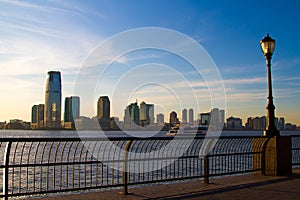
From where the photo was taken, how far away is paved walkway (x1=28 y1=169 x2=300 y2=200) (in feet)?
27.1

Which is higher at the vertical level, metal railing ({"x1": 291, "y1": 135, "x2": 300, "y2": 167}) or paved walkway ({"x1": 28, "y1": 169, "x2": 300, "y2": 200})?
metal railing ({"x1": 291, "y1": 135, "x2": 300, "y2": 167})

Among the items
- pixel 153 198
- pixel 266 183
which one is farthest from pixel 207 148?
pixel 153 198

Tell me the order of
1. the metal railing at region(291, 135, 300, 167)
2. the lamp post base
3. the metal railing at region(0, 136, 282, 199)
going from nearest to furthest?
the metal railing at region(0, 136, 282, 199), the lamp post base, the metal railing at region(291, 135, 300, 167)

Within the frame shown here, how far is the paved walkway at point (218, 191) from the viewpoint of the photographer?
8273 millimetres

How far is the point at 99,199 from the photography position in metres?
8.00

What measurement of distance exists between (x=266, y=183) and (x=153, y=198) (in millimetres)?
3987

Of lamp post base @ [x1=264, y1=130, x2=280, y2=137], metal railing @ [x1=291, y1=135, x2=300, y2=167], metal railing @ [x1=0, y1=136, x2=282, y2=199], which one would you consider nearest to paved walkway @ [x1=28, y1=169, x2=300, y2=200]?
metal railing @ [x1=0, y1=136, x2=282, y2=199]

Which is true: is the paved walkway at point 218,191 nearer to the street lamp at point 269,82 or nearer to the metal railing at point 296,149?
the street lamp at point 269,82

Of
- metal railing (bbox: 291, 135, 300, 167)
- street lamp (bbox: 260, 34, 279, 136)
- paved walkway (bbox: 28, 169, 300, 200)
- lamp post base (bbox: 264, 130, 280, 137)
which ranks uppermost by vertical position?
street lamp (bbox: 260, 34, 279, 136)

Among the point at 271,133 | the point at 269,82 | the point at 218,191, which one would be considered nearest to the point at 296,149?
the point at 271,133

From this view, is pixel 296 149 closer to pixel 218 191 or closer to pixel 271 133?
pixel 271 133

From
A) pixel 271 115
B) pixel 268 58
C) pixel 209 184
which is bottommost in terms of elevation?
pixel 209 184

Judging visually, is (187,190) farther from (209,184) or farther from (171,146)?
(171,146)

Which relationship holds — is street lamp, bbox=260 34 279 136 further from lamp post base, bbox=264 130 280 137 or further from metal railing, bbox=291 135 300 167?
metal railing, bbox=291 135 300 167
